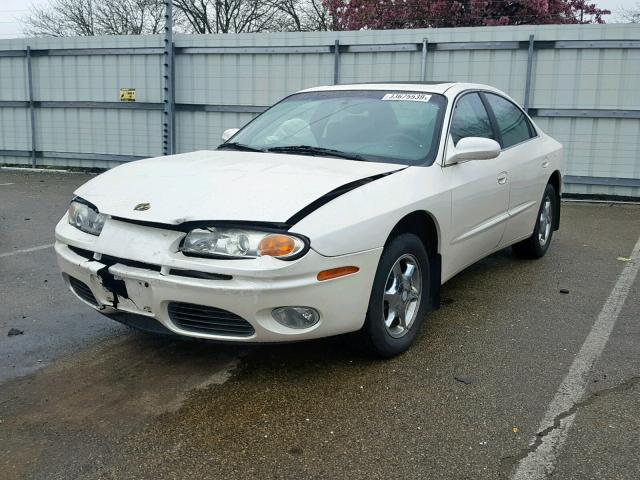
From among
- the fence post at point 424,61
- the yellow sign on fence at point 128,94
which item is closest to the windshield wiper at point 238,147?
the fence post at point 424,61

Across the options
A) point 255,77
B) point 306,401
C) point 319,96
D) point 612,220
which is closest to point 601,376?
point 306,401

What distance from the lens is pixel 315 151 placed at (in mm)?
4020

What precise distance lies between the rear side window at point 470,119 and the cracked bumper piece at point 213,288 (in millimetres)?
1488

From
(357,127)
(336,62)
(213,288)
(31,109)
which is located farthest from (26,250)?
(31,109)

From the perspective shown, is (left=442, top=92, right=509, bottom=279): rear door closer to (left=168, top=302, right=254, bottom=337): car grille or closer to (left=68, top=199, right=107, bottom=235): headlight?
(left=168, top=302, right=254, bottom=337): car grille

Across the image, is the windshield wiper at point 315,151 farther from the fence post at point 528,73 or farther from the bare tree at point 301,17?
the bare tree at point 301,17

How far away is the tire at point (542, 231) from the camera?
5.82 metres

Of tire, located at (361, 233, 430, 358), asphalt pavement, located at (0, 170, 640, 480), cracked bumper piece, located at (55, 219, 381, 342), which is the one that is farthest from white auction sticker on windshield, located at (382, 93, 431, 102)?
cracked bumper piece, located at (55, 219, 381, 342)

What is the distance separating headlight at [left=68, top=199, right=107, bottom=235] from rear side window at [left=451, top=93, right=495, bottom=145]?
2.23 metres

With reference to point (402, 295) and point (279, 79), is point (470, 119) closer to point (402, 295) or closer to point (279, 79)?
point (402, 295)

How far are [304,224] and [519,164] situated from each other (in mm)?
2726

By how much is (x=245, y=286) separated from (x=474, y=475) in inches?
47.8

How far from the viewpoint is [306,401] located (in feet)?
10.1

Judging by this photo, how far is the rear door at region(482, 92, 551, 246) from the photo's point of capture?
4957 mm
